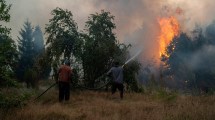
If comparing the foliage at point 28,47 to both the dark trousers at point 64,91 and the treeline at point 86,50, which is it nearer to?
the treeline at point 86,50

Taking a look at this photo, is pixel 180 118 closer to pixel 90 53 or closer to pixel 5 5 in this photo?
pixel 5 5

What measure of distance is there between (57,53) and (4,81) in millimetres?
10219

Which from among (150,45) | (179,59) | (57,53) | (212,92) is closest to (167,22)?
(150,45)

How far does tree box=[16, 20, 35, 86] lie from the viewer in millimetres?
51125

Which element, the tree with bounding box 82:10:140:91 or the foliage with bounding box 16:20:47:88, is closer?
the tree with bounding box 82:10:140:91

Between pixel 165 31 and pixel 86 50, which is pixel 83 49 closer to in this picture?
pixel 86 50

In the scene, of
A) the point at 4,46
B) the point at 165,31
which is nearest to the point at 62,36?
the point at 4,46

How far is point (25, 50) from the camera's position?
179ft

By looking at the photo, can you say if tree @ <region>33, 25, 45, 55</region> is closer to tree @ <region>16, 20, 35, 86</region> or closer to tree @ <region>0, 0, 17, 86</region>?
tree @ <region>16, 20, 35, 86</region>

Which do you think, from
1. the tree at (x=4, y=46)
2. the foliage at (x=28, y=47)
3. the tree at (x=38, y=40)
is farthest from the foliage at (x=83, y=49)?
the tree at (x=38, y=40)

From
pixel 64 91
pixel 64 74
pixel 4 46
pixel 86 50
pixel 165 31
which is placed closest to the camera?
pixel 4 46

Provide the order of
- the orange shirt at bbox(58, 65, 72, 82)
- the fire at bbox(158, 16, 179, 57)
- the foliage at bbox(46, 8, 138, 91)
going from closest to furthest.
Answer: the orange shirt at bbox(58, 65, 72, 82), the foliage at bbox(46, 8, 138, 91), the fire at bbox(158, 16, 179, 57)

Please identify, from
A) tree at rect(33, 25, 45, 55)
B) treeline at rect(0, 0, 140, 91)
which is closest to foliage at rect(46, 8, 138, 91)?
treeline at rect(0, 0, 140, 91)

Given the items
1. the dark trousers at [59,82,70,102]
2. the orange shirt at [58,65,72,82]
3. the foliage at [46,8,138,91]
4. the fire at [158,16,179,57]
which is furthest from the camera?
the fire at [158,16,179,57]
